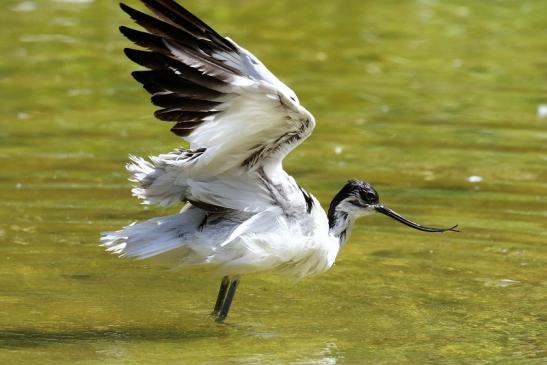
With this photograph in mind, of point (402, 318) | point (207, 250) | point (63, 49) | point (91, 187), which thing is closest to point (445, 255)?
point (402, 318)

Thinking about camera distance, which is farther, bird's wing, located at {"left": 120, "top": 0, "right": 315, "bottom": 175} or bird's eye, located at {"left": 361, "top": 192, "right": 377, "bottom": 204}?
bird's eye, located at {"left": 361, "top": 192, "right": 377, "bottom": 204}

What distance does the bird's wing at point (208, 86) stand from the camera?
6.79 meters

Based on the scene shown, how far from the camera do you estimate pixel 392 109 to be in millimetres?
13688

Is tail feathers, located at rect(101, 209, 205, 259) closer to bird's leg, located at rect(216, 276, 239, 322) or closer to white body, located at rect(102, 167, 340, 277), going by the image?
white body, located at rect(102, 167, 340, 277)

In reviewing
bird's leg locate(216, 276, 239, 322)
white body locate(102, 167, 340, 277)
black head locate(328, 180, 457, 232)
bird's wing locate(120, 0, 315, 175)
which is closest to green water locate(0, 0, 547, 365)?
bird's leg locate(216, 276, 239, 322)

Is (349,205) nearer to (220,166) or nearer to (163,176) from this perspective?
(220,166)

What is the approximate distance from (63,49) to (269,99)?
9.88m

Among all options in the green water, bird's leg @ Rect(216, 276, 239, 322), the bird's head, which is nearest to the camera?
the green water

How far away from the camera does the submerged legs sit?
7660 millimetres

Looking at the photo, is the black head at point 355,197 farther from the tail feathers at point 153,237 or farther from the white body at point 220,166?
the tail feathers at point 153,237

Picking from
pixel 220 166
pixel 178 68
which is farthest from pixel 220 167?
pixel 178 68

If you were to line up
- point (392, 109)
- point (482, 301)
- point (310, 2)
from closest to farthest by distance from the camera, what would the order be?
point (482, 301), point (392, 109), point (310, 2)

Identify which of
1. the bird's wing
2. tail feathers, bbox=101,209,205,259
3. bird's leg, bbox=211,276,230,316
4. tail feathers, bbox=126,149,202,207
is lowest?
bird's leg, bbox=211,276,230,316

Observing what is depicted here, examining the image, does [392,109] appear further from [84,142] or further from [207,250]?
[207,250]
